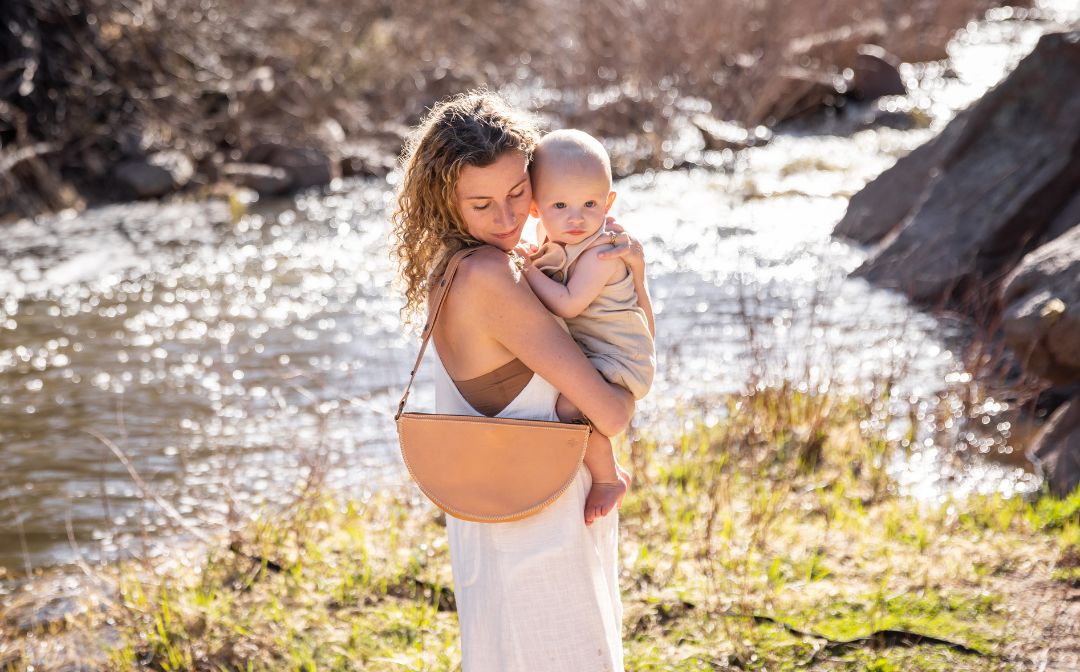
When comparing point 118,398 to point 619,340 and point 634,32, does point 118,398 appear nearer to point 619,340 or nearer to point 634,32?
point 619,340

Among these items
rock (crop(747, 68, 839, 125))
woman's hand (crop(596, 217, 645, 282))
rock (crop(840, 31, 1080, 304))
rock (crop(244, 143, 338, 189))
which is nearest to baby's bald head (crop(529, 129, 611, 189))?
woman's hand (crop(596, 217, 645, 282))

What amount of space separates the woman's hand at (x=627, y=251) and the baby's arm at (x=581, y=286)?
16 millimetres

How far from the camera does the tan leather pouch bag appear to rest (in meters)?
2.02

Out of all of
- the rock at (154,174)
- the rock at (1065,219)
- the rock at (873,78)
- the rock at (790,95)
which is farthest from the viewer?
the rock at (873,78)

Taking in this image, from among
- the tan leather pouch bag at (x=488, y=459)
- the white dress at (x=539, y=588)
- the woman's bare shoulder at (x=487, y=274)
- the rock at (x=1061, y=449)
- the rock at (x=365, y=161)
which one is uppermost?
the rock at (x=365, y=161)

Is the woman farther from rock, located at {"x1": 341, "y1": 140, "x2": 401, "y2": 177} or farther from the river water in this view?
rock, located at {"x1": 341, "y1": 140, "x2": 401, "y2": 177}

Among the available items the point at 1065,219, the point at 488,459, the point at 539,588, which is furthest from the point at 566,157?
the point at 1065,219

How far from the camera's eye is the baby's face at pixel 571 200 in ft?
6.75

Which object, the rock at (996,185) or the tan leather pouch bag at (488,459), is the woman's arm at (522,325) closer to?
the tan leather pouch bag at (488,459)

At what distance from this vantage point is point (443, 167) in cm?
204

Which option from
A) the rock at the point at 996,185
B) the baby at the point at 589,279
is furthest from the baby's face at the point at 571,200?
the rock at the point at 996,185

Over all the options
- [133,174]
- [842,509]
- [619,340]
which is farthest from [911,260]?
[133,174]

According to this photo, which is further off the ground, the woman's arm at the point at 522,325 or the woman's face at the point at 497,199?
the woman's face at the point at 497,199

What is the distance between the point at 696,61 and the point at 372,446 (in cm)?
785
